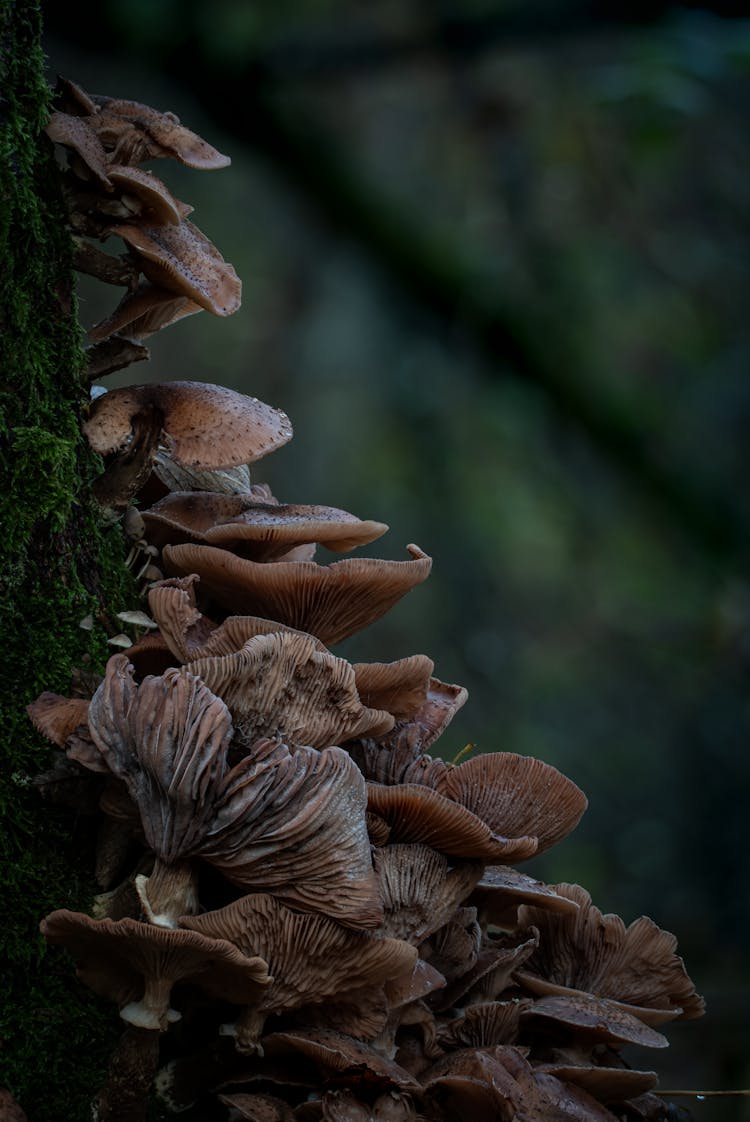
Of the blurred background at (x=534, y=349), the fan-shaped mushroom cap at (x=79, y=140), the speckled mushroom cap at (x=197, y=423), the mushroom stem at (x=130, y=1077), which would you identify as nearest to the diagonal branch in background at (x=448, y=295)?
the blurred background at (x=534, y=349)

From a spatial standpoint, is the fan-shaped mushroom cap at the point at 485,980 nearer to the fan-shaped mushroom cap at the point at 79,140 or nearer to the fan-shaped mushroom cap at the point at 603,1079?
the fan-shaped mushroom cap at the point at 603,1079

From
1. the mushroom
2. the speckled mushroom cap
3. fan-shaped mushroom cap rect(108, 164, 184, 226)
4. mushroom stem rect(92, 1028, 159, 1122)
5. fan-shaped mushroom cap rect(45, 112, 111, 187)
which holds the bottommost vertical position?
mushroom stem rect(92, 1028, 159, 1122)

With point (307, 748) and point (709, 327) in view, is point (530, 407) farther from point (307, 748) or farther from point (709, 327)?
point (709, 327)

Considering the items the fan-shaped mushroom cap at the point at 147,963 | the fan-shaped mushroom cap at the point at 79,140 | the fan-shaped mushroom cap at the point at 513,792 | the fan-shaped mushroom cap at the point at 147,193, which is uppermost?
the fan-shaped mushroom cap at the point at 79,140

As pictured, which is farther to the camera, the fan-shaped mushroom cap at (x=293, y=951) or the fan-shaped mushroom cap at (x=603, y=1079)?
the fan-shaped mushroom cap at (x=603, y=1079)

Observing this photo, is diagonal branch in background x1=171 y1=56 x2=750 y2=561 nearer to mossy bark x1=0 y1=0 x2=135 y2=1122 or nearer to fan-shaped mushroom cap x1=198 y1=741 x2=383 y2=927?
mossy bark x1=0 y1=0 x2=135 y2=1122

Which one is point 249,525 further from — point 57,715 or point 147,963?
point 147,963

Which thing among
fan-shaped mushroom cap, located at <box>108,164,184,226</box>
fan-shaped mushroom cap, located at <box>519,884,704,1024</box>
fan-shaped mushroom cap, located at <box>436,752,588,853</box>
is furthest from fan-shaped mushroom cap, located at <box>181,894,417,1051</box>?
fan-shaped mushroom cap, located at <box>108,164,184,226</box>

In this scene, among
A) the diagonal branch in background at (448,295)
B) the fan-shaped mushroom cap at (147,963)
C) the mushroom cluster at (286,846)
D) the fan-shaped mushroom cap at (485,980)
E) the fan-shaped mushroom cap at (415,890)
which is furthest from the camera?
the diagonal branch in background at (448,295)
